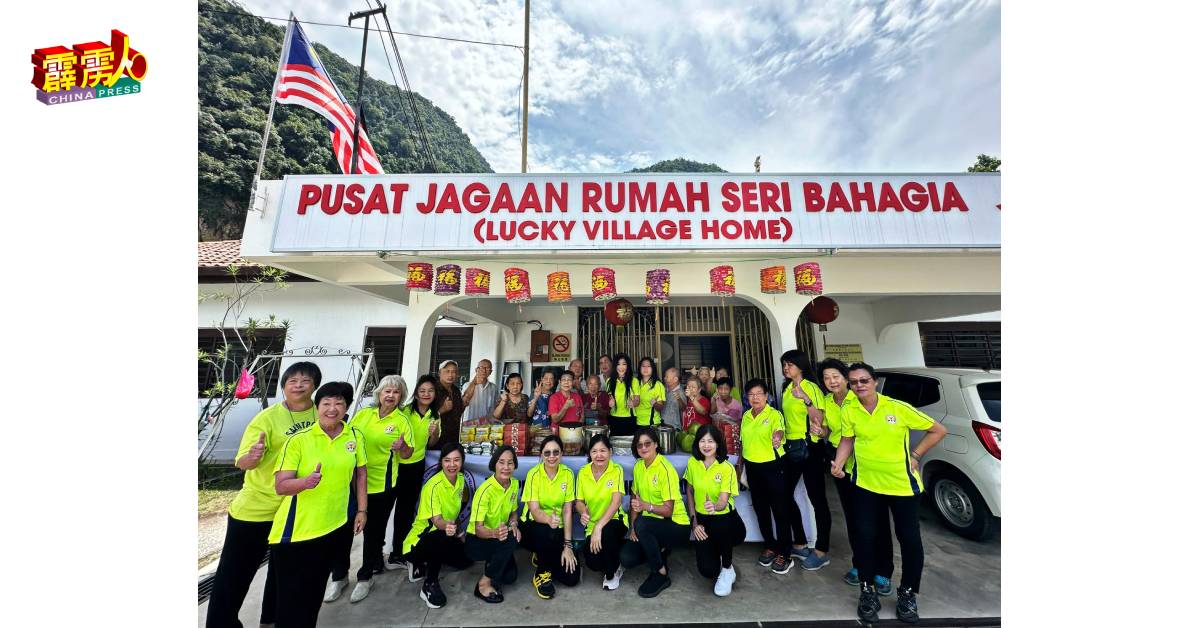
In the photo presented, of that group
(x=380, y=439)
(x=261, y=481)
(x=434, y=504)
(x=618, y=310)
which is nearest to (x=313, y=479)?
(x=261, y=481)

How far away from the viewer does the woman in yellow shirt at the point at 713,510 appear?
2.89 metres

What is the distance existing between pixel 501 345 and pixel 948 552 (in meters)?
7.07

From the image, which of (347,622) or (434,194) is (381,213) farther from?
(347,622)

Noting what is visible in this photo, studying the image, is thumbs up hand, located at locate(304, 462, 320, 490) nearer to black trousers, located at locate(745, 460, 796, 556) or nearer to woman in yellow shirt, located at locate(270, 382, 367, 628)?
woman in yellow shirt, located at locate(270, 382, 367, 628)

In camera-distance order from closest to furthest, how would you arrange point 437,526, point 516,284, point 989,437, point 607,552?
point 437,526, point 607,552, point 989,437, point 516,284

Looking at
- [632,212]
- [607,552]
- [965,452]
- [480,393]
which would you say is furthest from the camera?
[480,393]

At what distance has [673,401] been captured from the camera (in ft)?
13.3

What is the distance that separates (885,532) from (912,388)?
2.27 meters

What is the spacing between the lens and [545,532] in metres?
2.91

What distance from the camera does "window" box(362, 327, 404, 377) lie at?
7.65 metres

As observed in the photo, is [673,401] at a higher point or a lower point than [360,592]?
higher

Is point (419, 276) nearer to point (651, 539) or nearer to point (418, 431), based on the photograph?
point (418, 431)

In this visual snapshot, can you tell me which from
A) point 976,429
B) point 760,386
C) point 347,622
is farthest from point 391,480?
point 976,429

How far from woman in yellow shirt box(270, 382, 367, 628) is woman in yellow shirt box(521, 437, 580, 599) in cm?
124
